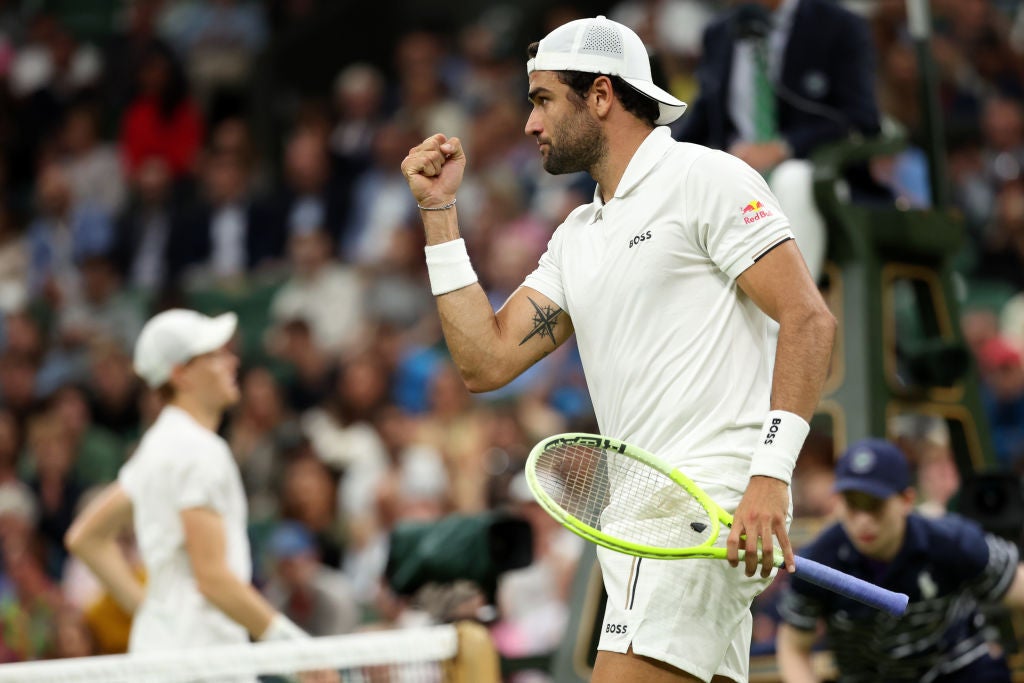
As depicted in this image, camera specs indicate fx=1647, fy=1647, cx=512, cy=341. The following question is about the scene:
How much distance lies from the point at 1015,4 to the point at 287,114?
673 centimetres

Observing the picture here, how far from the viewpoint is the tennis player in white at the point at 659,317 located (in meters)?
3.82

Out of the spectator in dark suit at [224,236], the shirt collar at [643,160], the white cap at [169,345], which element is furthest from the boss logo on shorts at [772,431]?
the spectator in dark suit at [224,236]

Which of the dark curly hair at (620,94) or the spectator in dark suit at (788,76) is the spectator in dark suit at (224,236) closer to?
the spectator in dark suit at (788,76)

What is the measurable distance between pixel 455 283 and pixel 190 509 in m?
1.74

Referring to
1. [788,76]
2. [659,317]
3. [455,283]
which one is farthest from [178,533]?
[788,76]

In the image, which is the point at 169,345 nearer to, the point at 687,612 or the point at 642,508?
the point at 642,508

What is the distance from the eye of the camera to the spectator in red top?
1509 cm

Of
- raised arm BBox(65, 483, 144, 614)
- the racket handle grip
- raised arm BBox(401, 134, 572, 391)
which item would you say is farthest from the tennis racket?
raised arm BBox(65, 483, 144, 614)

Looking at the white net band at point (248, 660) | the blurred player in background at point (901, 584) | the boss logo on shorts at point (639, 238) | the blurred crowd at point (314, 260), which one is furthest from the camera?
the blurred crowd at point (314, 260)

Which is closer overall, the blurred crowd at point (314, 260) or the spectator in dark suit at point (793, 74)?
the spectator in dark suit at point (793, 74)

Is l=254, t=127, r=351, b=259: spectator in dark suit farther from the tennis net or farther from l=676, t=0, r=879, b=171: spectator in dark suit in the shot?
the tennis net

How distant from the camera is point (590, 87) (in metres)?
4.20

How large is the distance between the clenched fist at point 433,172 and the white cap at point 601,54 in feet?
1.04

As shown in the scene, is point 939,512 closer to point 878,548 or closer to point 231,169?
point 878,548
